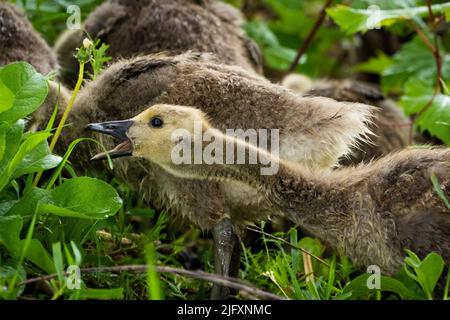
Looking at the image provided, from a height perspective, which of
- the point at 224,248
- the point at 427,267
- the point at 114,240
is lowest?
the point at 114,240

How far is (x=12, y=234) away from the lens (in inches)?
101

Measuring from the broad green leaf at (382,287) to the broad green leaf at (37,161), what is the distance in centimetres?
114

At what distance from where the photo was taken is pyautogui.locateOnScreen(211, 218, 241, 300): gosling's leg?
2.94 meters

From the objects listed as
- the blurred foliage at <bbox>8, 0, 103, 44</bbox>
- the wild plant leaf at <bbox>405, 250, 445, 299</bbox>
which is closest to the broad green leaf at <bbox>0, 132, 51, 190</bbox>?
the wild plant leaf at <bbox>405, 250, 445, 299</bbox>

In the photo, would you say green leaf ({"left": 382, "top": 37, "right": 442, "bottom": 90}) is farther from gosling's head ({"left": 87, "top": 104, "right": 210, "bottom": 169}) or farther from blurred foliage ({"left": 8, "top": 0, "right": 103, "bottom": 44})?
gosling's head ({"left": 87, "top": 104, "right": 210, "bottom": 169})

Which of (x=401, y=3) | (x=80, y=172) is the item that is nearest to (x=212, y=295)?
(x=80, y=172)

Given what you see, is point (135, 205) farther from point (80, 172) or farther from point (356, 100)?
point (356, 100)

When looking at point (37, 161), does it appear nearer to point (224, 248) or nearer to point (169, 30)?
point (224, 248)

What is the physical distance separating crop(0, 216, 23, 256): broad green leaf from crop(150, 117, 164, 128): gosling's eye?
0.59 m

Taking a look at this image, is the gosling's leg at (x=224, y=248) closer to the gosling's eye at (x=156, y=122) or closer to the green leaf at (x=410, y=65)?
the gosling's eye at (x=156, y=122)

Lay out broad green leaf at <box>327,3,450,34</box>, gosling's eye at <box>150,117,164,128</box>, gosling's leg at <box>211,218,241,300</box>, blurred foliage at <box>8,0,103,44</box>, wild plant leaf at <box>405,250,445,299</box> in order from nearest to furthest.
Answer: wild plant leaf at <box>405,250,445,299</box> < gosling's eye at <box>150,117,164,128</box> < gosling's leg at <box>211,218,241,300</box> < broad green leaf at <box>327,3,450,34</box> < blurred foliage at <box>8,0,103,44</box>

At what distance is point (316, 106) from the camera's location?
303 cm

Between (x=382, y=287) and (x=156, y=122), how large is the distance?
0.99 metres

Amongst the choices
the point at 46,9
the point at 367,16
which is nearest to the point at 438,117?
the point at 367,16
